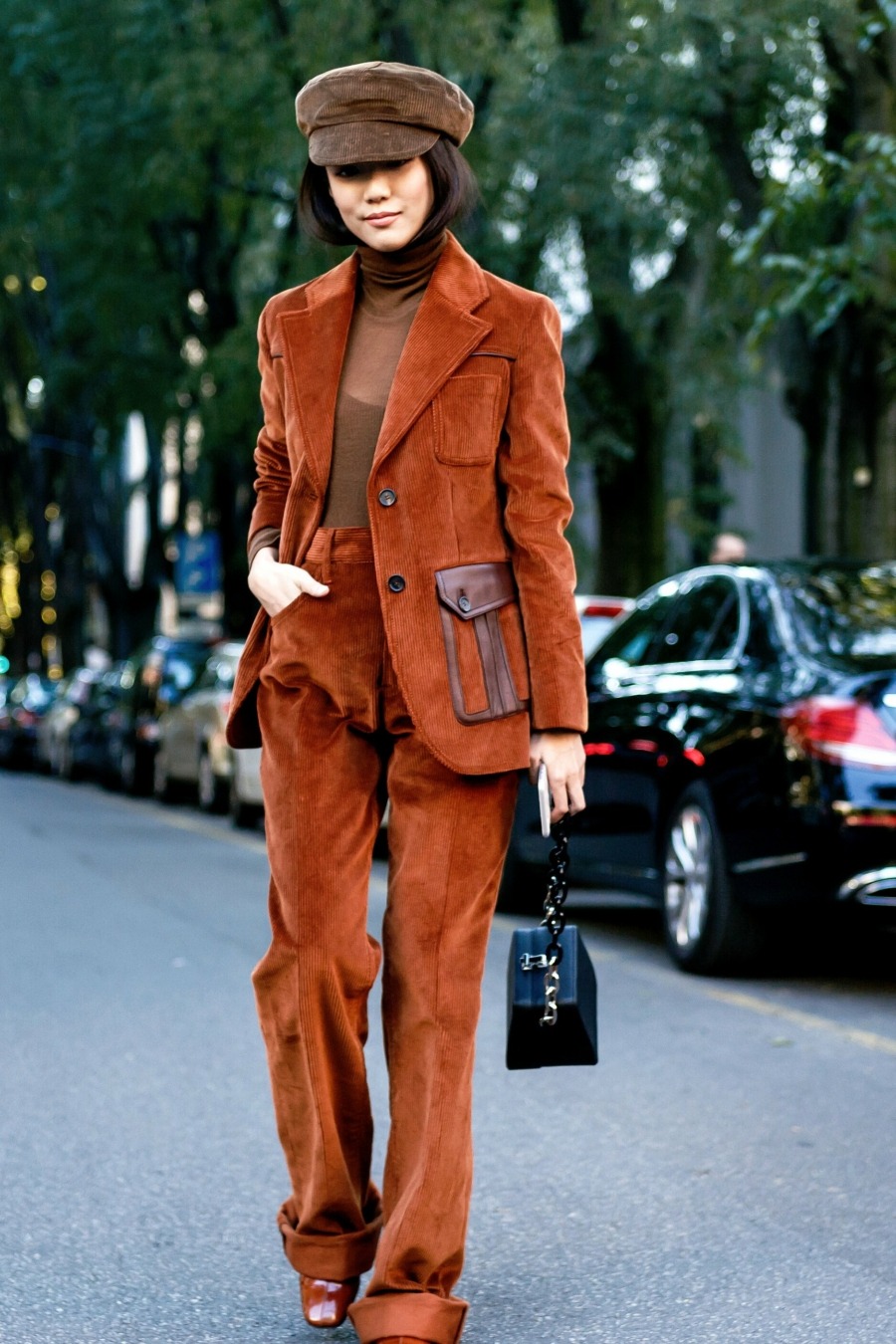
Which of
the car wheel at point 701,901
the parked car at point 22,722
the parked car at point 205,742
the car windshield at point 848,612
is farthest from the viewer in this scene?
the parked car at point 22,722

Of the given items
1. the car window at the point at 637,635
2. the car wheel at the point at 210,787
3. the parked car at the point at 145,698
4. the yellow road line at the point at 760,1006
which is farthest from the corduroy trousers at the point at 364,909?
the parked car at the point at 145,698

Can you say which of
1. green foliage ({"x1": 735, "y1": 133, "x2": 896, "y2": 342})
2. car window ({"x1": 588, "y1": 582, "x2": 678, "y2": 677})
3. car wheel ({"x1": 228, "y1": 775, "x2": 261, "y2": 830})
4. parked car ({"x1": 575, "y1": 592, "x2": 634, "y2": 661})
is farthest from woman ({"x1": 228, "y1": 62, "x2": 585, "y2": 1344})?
car wheel ({"x1": 228, "y1": 775, "x2": 261, "y2": 830})

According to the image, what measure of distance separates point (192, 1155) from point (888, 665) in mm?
3245

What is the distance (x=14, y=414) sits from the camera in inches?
1689

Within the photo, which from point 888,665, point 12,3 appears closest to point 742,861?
point 888,665

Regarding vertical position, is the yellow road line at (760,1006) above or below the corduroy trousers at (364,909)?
below

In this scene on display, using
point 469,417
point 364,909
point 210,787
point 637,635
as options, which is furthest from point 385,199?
point 210,787

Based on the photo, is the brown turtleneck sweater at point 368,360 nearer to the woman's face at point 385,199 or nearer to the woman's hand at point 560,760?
the woman's face at point 385,199

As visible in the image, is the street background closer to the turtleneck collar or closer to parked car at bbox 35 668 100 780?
parked car at bbox 35 668 100 780

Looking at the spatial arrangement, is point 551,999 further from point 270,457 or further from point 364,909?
point 270,457

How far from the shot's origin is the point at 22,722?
32.8 meters

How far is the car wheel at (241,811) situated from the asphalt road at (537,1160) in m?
7.74

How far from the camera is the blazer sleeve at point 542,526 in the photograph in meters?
3.50

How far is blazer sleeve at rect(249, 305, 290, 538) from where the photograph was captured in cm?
371
